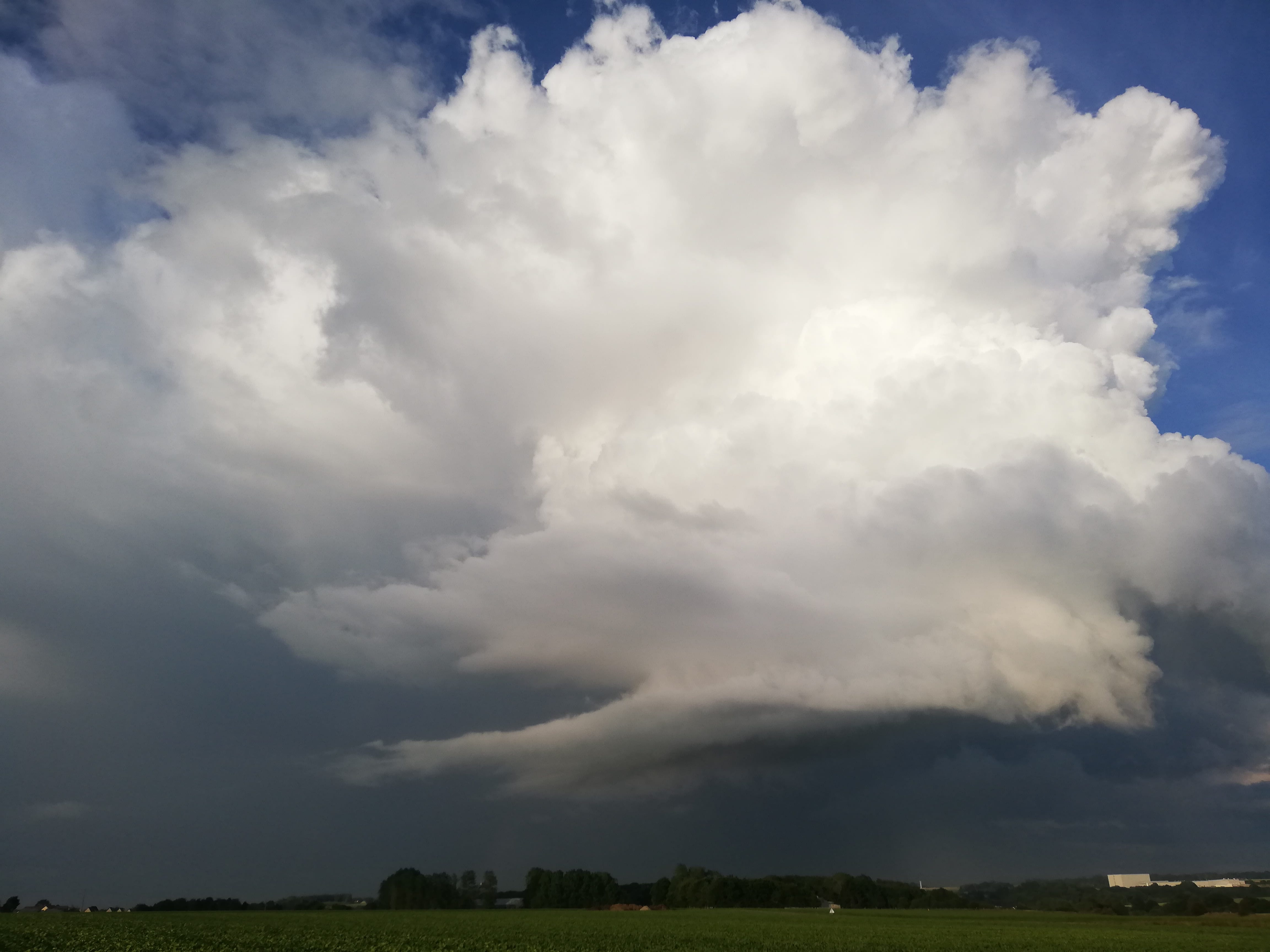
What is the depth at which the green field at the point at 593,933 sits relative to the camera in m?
56.7

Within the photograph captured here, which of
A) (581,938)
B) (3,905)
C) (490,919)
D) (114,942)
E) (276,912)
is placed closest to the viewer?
(114,942)

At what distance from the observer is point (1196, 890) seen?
19975 centimetres

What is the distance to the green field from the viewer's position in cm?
5672

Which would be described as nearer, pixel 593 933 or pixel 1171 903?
pixel 593 933

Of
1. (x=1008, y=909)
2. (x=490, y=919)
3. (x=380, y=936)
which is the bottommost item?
(x=1008, y=909)

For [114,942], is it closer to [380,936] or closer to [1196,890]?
[380,936]

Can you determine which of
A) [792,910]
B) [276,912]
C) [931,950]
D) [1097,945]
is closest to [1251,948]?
[1097,945]

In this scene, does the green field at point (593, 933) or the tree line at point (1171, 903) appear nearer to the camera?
the green field at point (593, 933)

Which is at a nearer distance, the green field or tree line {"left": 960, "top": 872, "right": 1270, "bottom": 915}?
the green field

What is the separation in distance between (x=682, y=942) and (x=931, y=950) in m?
20.2

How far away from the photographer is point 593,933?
83.1 metres

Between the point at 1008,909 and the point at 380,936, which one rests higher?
the point at 380,936

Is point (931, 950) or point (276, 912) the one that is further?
point (276, 912)

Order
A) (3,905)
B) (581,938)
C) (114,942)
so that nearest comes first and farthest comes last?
(114,942), (581,938), (3,905)
